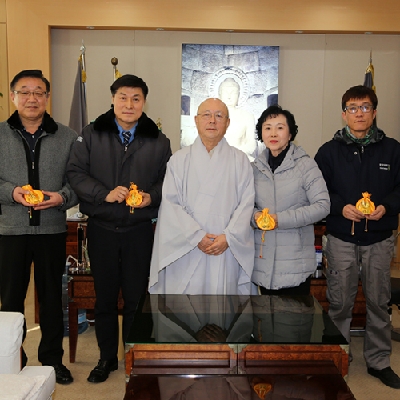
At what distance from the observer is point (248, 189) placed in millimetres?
2906

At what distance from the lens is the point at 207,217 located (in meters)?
2.89

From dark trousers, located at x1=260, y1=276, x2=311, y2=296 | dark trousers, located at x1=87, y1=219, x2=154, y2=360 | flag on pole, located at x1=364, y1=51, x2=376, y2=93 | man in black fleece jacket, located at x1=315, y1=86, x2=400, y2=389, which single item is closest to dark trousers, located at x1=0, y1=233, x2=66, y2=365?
dark trousers, located at x1=87, y1=219, x2=154, y2=360

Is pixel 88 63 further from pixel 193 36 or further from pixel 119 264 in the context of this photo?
pixel 119 264

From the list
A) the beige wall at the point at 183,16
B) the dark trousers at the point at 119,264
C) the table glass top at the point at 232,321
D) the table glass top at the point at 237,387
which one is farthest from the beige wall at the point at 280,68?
the table glass top at the point at 237,387

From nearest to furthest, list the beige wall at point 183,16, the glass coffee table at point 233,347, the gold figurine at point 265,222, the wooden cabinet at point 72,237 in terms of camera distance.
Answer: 1. the glass coffee table at point 233,347
2. the gold figurine at point 265,222
3. the wooden cabinet at point 72,237
4. the beige wall at point 183,16

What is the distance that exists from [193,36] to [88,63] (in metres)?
1.30

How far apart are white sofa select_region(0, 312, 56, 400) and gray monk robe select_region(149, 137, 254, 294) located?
947 millimetres

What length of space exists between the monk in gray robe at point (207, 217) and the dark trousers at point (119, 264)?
0.26 feet

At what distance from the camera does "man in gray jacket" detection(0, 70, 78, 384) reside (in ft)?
9.58

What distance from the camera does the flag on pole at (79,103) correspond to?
6.12 metres

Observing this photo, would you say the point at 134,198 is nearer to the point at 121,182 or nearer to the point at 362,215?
the point at 121,182

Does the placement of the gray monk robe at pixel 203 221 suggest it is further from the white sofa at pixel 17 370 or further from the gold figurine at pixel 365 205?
the white sofa at pixel 17 370

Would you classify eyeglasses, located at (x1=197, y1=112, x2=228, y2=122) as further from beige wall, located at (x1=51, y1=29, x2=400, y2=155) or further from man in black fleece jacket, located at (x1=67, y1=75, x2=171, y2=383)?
beige wall, located at (x1=51, y1=29, x2=400, y2=155)

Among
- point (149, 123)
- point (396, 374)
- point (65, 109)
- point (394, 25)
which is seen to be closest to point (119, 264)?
point (149, 123)
